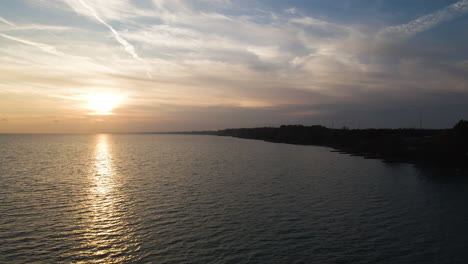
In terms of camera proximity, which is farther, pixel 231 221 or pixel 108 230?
pixel 231 221

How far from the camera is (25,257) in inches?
846

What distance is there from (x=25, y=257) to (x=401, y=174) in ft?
233

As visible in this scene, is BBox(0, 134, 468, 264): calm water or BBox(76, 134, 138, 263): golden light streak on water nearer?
BBox(76, 134, 138, 263): golden light streak on water

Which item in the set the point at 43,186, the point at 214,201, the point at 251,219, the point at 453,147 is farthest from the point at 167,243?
the point at 453,147

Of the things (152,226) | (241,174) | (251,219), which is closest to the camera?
(152,226)

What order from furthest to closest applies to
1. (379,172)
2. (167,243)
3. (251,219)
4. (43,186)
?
(379,172)
(43,186)
(251,219)
(167,243)

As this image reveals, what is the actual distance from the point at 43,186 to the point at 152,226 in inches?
1220

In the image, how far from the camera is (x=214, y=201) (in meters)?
38.7

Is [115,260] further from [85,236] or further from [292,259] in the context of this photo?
[292,259]

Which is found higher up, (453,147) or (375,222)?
(453,147)

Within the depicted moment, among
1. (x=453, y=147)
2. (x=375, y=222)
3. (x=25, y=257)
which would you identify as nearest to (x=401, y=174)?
(x=453, y=147)

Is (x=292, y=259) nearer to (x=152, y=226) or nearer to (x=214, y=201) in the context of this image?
(x=152, y=226)

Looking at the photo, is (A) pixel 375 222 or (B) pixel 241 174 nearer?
(A) pixel 375 222

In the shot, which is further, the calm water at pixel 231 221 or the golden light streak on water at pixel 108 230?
the calm water at pixel 231 221
